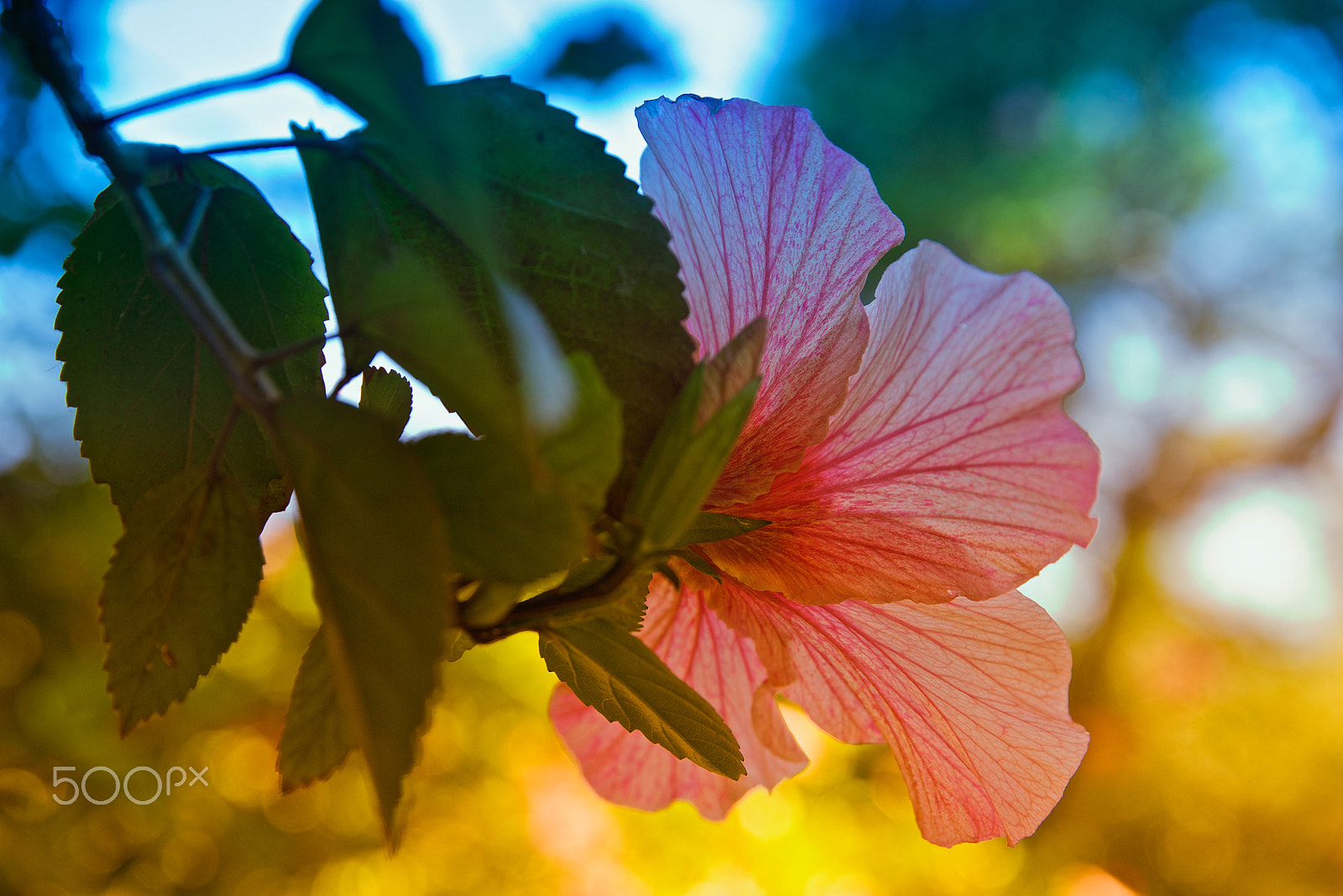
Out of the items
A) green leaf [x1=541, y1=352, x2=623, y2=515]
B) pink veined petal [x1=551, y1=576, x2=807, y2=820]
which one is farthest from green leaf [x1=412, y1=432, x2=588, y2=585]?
pink veined petal [x1=551, y1=576, x2=807, y2=820]

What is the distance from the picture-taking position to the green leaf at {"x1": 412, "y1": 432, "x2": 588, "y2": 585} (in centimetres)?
13

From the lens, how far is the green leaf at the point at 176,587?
0.56 feet

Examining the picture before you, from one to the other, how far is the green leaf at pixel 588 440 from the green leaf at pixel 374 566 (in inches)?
0.8

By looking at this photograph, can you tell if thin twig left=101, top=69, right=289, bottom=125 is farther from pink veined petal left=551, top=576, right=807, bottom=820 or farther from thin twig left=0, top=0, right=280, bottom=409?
pink veined petal left=551, top=576, right=807, bottom=820

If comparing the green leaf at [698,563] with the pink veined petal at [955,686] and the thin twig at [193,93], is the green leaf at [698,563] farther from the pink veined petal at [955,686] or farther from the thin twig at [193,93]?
the thin twig at [193,93]

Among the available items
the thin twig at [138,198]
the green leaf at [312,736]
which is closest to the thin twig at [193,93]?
the thin twig at [138,198]

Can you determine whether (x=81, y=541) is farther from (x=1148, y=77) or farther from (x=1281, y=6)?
(x=1281, y=6)

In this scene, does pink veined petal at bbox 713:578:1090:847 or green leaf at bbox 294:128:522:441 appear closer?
green leaf at bbox 294:128:522:441

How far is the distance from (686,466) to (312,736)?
0.33 feet

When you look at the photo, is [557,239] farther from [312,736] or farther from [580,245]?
[312,736]

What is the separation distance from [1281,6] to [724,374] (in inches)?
167

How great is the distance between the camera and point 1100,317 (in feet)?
12.2

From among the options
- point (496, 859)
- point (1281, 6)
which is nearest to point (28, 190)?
point (496, 859)

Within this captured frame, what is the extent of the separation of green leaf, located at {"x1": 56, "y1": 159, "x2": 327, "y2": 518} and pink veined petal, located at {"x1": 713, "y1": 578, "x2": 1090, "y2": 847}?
4.8 inches
